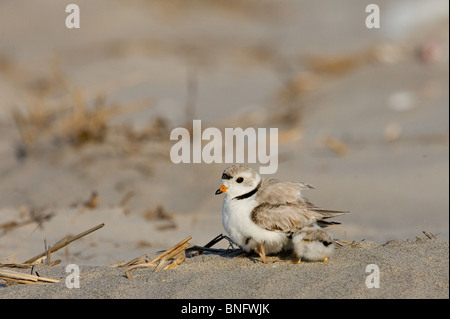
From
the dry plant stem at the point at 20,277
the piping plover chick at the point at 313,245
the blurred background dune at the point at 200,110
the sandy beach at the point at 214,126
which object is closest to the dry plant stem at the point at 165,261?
the sandy beach at the point at 214,126

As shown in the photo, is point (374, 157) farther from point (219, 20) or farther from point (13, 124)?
point (219, 20)

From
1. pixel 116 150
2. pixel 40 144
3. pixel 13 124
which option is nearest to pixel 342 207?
pixel 116 150

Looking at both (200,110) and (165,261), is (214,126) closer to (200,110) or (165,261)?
(200,110)

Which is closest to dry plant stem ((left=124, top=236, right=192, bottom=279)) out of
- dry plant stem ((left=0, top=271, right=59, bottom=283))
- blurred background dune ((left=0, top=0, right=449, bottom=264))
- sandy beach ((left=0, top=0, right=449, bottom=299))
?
sandy beach ((left=0, top=0, right=449, bottom=299))

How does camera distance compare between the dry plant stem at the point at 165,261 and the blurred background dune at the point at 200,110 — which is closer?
the dry plant stem at the point at 165,261

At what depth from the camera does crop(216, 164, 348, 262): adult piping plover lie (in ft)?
11.7

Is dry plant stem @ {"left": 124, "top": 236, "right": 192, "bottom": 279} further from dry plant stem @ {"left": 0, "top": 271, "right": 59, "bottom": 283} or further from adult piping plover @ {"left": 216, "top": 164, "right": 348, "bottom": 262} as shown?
dry plant stem @ {"left": 0, "top": 271, "right": 59, "bottom": 283}

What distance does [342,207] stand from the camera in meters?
6.52

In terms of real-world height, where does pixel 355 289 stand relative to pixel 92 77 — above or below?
below

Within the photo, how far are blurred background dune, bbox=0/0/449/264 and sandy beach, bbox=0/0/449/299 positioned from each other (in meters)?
0.02

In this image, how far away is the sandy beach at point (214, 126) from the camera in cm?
355

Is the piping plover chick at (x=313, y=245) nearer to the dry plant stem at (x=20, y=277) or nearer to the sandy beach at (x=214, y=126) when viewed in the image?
the sandy beach at (x=214, y=126)

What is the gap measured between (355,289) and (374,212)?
332cm

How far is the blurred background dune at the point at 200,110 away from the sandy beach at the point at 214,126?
0.9 inches
